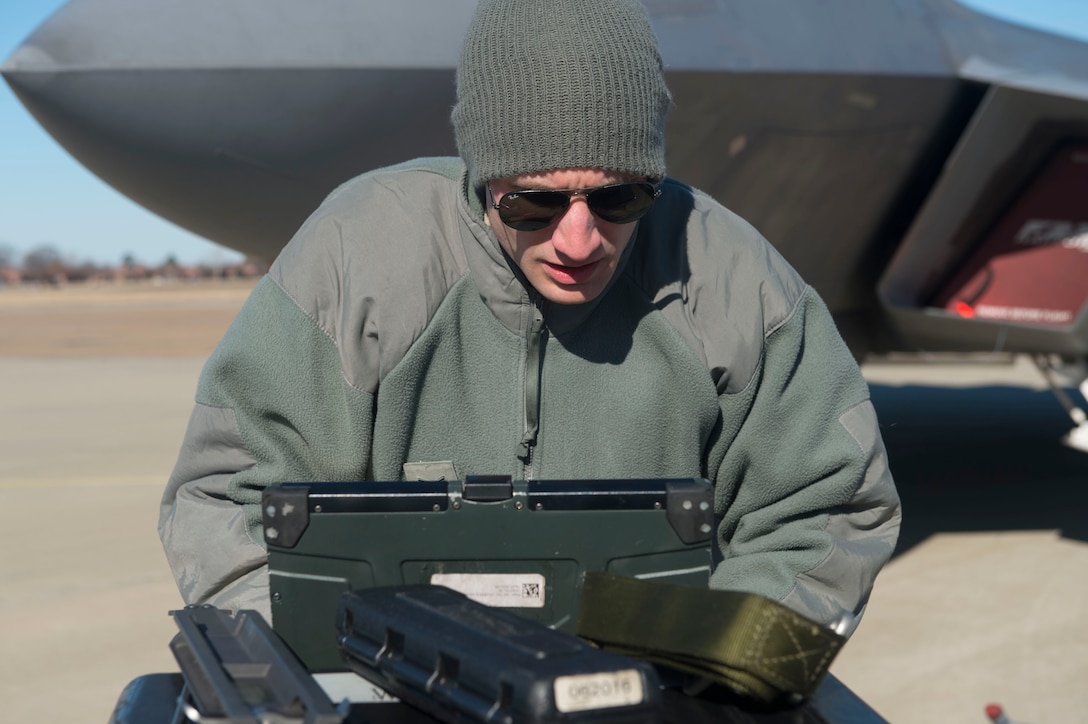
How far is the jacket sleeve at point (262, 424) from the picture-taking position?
1.60 m

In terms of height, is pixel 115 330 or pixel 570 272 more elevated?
pixel 570 272

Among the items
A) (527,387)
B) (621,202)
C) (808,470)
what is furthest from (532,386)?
(808,470)

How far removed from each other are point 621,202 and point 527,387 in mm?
311

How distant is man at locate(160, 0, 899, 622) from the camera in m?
1.53

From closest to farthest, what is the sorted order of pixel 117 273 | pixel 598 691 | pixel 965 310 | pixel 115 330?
pixel 598 691 → pixel 965 310 → pixel 115 330 → pixel 117 273

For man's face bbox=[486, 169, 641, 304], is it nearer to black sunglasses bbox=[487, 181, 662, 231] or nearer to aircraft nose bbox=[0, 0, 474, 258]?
black sunglasses bbox=[487, 181, 662, 231]

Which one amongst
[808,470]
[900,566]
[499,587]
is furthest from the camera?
[900,566]

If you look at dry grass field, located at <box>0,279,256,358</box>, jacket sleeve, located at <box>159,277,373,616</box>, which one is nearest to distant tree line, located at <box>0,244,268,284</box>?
dry grass field, located at <box>0,279,256,358</box>

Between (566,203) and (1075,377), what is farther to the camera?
(1075,377)

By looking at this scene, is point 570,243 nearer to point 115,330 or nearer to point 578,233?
point 578,233

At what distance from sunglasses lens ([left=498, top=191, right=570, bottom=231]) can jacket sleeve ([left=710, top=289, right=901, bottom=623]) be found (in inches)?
15.1

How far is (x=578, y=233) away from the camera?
149 centimetres

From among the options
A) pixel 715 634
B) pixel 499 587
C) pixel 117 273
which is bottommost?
pixel 117 273

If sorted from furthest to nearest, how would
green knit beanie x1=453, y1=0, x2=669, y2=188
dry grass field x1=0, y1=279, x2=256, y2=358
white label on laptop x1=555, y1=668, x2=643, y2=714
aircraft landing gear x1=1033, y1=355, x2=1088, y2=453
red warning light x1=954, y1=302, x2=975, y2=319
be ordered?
dry grass field x1=0, y1=279, x2=256, y2=358, aircraft landing gear x1=1033, y1=355, x2=1088, y2=453, red warning light x1=954, y1=302, x2=975, y2=319, green knit beanie x1=453, y1=0, x2=669, y2=188, white label on laptop x1=555, y1=668, x2=643, y2=714
